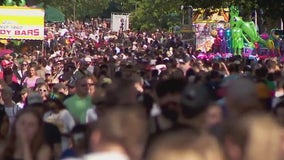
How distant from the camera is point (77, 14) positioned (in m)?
135

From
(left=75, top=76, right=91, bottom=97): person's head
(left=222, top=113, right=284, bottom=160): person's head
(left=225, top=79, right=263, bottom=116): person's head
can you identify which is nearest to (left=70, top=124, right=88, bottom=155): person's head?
(left=225, top=79, right=263, bottom=116): person's head

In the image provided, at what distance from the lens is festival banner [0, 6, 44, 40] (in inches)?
1168

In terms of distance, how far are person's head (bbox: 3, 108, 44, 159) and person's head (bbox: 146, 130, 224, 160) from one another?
2881mm

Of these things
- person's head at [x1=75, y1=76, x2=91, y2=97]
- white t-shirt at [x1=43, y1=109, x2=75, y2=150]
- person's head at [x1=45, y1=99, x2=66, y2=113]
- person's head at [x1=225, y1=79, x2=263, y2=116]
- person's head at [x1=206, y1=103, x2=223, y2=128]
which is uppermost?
person's head at [x1=225, y1=79, x2=263, y2=116]

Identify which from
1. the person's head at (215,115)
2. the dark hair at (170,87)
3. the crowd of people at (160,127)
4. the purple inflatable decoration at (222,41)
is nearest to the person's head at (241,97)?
the crowd of people at (160,127)

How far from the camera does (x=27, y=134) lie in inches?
308

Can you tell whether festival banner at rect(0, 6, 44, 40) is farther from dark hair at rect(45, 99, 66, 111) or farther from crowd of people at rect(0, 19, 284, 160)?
dark hair at rect(45, 99, 66, 111)

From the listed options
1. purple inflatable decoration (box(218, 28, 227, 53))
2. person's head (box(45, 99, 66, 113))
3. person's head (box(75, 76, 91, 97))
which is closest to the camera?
person's head (box(45, 99, 66, 113))

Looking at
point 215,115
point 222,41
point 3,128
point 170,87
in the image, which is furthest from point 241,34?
point 215,115

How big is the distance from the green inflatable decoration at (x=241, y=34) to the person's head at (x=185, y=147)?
1477 inches

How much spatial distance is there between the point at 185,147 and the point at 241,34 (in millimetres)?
38931

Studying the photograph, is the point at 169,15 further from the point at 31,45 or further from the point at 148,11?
the point at 31,45

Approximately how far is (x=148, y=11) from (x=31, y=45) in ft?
168

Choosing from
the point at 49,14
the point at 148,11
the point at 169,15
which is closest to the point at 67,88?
the point at 49,14
